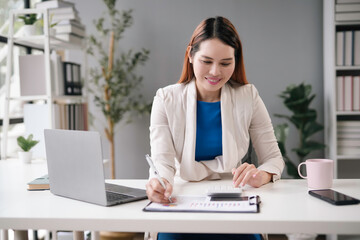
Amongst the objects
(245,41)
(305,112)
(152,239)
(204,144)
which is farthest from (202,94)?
(245,41)

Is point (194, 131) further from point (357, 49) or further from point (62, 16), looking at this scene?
point (357, 49)

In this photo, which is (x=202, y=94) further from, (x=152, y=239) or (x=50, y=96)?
(x=50, y=96)

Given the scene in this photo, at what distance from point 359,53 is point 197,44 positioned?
2.07m

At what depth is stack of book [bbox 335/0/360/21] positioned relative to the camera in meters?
3.05

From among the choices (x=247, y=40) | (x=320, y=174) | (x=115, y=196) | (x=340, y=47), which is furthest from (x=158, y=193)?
(x=247, y=40)

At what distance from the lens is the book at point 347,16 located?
3.05 meters

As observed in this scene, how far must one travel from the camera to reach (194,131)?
1.56 m

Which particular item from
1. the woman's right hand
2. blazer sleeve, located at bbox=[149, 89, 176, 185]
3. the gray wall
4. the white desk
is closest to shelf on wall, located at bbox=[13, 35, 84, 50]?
the gray wall

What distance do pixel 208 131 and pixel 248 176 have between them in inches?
14.1

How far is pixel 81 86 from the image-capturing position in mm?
3312

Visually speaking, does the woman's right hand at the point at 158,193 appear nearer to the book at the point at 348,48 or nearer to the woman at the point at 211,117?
the woman at the point at 211,117

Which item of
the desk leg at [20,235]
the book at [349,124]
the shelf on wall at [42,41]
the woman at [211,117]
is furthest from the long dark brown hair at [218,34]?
the book at [349,124]

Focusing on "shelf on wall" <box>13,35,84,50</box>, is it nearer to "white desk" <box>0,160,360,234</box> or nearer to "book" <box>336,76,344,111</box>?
"white desk" <box>0,160,360,234</box>

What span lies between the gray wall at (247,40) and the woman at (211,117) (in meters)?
2.03
